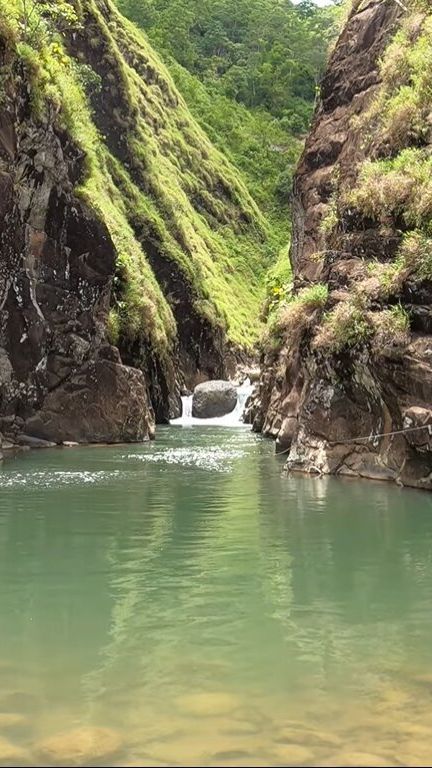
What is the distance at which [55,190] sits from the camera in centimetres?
2780

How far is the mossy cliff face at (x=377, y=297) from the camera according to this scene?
16.1 meters

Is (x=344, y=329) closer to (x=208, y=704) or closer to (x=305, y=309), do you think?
(x=305, y=309)

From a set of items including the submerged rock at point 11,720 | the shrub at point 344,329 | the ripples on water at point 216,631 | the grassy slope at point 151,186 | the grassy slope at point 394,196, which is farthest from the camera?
the grassy slope at point 151,186

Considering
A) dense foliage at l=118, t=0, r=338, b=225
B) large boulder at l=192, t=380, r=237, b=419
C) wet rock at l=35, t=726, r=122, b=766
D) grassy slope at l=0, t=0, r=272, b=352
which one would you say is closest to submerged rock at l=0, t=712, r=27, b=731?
wet rock at l=35, t=726, r=122, b=766

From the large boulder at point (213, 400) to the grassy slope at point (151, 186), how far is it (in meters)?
3.33

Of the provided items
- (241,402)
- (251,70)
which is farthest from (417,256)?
(251,70)

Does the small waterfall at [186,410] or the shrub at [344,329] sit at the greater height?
the shrub at [344,329]

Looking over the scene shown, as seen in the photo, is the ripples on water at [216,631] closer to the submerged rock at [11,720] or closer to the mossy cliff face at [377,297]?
the submerged rock at [11,720]

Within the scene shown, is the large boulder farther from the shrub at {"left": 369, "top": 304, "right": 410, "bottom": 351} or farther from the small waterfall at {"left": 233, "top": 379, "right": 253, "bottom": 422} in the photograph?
the shrub at {"left": 369, "top": 304, "right": 410, "bottom": 351}

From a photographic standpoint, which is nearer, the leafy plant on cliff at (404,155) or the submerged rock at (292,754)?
the submerged rock at (292,754)

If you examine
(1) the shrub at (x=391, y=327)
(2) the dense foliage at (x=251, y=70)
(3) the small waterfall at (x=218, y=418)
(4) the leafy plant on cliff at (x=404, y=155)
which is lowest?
(3) the small waterfall at (x=218, y=418)

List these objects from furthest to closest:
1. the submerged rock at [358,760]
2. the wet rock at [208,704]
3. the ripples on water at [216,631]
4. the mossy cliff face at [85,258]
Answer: the mossy cliff face at [85,258] → the wet rock at [208,704] → the ripples on water at [216,631] → the submerged rock at [358,760]

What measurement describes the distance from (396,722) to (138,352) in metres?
31.3

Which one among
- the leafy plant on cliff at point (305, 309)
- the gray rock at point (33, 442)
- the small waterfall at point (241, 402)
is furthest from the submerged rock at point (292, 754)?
the small waterfall at point (241, 402)
